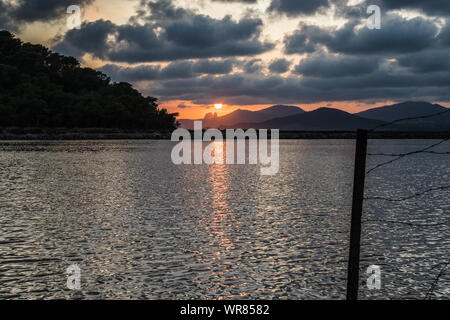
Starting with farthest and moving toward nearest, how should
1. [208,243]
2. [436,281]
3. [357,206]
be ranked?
[208,243] → [436,281] → [357,206]

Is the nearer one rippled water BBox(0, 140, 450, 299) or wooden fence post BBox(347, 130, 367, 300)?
wooden fence post BBox(347, 130, 367, 300)

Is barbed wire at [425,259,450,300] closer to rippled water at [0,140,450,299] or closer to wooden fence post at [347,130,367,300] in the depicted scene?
rippled water at [0,140,450,299]

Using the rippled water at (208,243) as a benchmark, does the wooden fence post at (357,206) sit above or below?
above

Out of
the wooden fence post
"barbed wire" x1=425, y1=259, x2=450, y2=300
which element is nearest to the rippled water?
"barbed wire" x1=425, y1=259, x2=450, y2=300

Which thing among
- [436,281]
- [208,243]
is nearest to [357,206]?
[436,281]

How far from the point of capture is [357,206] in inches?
422

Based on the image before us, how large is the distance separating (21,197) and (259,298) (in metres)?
25.5

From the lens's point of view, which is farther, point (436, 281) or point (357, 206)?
point (436, 281)

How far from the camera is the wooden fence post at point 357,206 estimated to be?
1051 centimetres

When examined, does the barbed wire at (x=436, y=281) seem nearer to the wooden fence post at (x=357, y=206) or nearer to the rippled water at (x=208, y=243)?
the rippled water at (x=208, y=243)

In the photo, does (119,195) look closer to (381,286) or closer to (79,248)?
(79,248)

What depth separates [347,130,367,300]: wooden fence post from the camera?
1051cm

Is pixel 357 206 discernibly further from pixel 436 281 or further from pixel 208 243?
pixel 208 243

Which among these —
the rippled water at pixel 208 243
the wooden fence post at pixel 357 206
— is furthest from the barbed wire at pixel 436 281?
the wooden fence post at pixel 357 206
